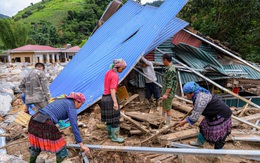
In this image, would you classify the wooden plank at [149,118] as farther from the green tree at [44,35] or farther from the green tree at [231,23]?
the green tree at [44,35]

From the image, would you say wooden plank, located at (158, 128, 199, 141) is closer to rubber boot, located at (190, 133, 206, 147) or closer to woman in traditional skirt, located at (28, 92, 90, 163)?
rubber boot, located at (190, 133, 206, 147)

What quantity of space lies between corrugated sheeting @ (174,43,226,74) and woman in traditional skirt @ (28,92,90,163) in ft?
17.6

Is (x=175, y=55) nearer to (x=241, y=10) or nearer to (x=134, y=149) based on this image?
(x=134, y=149)

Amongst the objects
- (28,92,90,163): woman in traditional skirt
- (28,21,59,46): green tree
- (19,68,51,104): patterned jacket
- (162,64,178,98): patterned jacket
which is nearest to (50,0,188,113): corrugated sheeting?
(19,68,51,104): patterned jacket

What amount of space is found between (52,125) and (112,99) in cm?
114

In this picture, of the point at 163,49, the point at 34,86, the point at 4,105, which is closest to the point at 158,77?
the point at 163,49

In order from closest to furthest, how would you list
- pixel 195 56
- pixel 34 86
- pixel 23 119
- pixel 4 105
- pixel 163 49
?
pixel 34 86 → pixel 23 119 → pixel 4 105 → pixel 163 49 → pixel 195 56

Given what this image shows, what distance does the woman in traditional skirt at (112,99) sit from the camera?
316cm

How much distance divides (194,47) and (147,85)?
123 inches

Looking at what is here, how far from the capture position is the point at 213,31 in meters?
12.6

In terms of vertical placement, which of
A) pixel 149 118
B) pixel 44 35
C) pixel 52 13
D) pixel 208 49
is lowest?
pixel 149 118

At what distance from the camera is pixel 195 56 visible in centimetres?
724

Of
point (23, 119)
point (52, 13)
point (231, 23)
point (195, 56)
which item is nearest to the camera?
point (23, 119)

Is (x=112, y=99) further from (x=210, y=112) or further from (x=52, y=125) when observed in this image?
(x=210, y=112)
